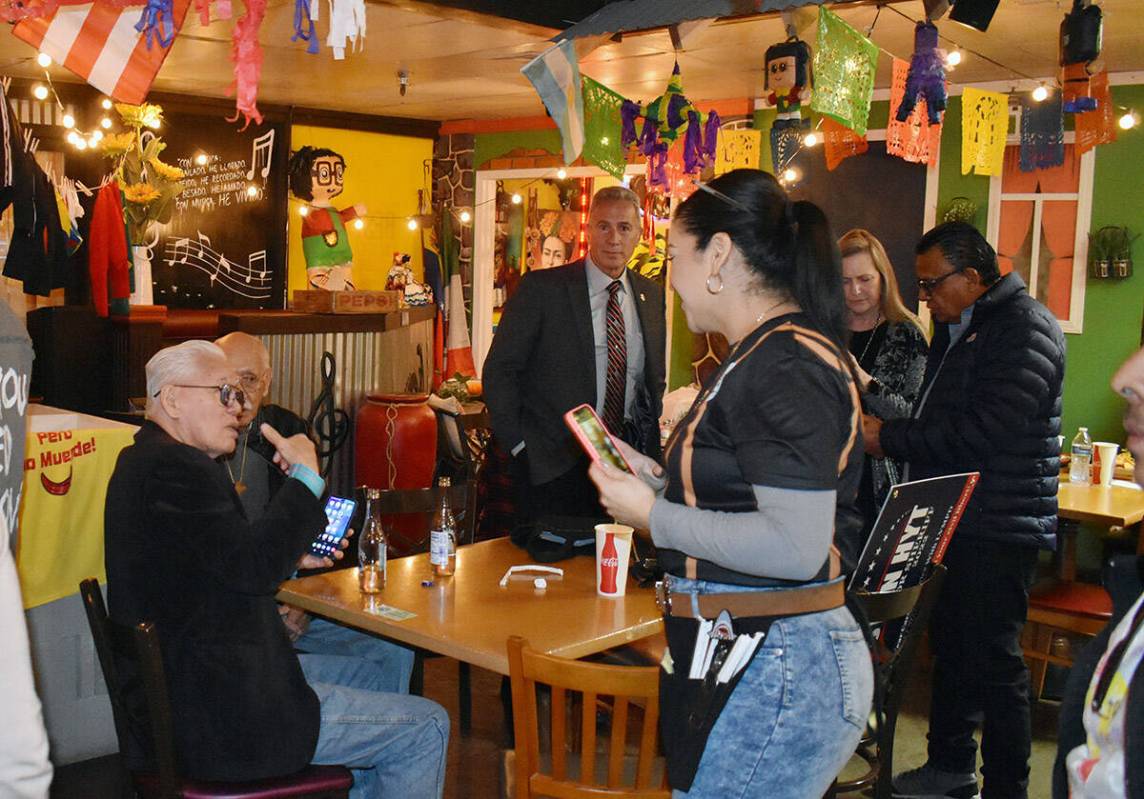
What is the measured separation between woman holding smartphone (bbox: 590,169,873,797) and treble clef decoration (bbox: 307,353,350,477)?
498 cm

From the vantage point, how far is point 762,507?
176 cm

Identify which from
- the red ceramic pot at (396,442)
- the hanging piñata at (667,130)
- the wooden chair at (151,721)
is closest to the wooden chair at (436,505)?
the wooden chair at (151,721)

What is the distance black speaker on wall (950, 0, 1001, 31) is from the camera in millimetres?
3639

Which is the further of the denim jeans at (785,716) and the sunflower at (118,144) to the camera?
the sunflower at (118,144)

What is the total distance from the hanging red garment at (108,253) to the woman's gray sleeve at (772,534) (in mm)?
6978

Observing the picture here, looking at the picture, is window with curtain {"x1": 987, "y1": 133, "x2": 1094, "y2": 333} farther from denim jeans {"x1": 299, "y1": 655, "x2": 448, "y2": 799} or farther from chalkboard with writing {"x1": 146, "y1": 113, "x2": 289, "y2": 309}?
chalkboard with writing {"x1": 146, "y1": 113, "x2": 289, "y2": 309}

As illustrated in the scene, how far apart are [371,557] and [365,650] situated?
342mm

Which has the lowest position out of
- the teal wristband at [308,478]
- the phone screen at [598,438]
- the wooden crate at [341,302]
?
the teal wristband at [308,478]

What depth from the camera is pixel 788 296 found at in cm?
192

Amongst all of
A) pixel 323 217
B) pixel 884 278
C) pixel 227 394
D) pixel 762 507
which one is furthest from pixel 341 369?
pixel 762 507

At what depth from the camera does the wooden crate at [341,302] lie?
23.2ft

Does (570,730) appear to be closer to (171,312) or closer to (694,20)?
(694,20)

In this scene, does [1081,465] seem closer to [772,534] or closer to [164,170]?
[772,534]

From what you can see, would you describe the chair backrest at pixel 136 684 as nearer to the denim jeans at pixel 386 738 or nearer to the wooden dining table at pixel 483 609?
the denim jeans at pixel 386 738
